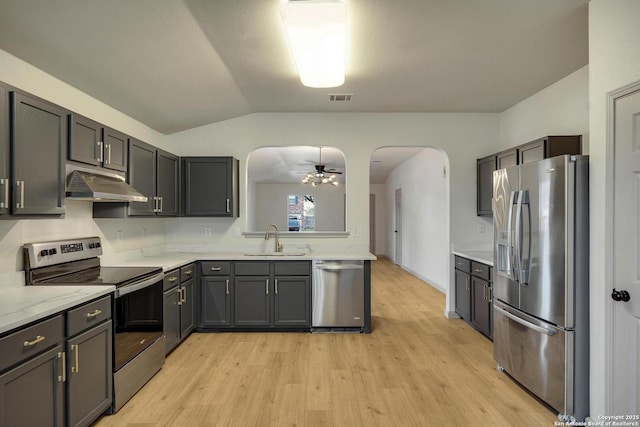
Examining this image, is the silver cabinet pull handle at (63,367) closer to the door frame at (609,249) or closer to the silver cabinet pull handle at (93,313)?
the silver cabinet pull handle at (93,313)

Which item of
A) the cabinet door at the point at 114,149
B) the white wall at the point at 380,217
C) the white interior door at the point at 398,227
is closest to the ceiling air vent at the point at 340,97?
the cabinet door at the point at 114,149

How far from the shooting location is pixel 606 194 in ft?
6.85

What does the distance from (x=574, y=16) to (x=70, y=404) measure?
3.81 meters

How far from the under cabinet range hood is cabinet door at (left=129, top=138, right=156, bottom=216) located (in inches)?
8.7

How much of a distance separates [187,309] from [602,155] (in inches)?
144

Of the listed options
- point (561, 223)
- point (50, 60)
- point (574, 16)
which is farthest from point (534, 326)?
point (50, 60)

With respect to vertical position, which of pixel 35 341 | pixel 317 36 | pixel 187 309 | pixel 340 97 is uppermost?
pixel 340 97

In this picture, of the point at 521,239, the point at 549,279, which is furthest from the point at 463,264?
the point at 549,279

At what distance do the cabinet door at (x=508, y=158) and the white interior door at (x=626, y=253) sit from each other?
5.17 feet

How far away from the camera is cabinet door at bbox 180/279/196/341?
141 inches

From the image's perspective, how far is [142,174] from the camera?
3369mm

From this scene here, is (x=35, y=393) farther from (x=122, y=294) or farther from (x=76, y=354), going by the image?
(x=122, y=294)

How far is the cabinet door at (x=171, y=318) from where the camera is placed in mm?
3203

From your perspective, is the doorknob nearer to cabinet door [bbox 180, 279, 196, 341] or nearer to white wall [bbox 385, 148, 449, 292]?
white wall [bbox 385, 148, 449, 292]
